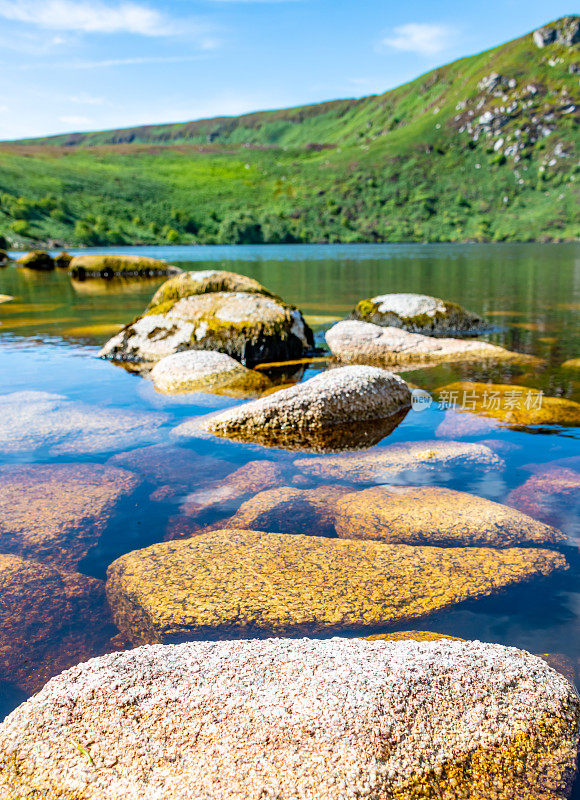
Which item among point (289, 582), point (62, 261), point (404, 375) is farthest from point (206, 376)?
point (62, 261)

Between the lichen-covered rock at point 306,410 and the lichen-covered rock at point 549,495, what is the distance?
8.96 feet

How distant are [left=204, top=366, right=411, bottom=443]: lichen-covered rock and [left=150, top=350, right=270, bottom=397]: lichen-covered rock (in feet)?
7.16

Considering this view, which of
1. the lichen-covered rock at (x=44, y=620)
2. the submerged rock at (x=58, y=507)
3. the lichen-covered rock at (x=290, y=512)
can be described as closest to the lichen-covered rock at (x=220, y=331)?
the submerged rock at (x=58, y=507)

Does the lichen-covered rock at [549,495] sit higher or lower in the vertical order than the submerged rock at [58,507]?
lower

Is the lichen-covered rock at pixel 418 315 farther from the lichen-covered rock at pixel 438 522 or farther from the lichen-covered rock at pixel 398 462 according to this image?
the lichen-covered rock at pixel 438 522

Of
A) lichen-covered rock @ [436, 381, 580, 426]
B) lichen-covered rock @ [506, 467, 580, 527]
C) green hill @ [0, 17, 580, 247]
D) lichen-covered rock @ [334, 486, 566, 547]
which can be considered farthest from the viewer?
green hill @ [0, 17, 580, 247]

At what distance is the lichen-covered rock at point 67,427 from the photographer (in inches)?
285

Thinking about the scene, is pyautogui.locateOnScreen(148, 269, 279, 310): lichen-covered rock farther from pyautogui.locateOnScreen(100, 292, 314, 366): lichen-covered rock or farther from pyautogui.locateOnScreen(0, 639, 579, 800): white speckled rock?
pyautogui.locateOnScreen(0, 639, 579, 800): white speckled rock

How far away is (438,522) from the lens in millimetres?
5039

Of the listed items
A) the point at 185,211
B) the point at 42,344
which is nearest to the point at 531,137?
the point at 185,211

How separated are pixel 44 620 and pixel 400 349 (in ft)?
34.4

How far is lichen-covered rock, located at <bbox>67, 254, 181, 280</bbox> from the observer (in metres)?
42.7

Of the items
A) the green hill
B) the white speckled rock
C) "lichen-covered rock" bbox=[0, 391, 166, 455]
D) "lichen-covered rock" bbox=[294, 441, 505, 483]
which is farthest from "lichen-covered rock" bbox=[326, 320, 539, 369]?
the green hill

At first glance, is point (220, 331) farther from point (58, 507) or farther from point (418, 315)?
point (58, 507)
